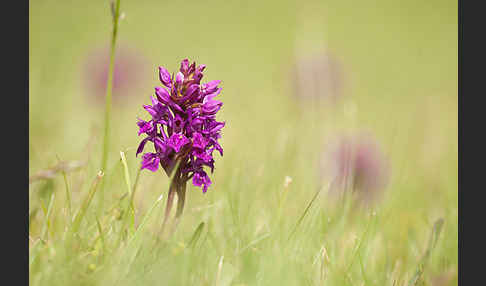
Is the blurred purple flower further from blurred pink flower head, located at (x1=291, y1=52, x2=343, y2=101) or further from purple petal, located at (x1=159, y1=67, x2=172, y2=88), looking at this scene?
blurred pink flower head, located at (x1=291, y1=52, x2=343, y2=101)

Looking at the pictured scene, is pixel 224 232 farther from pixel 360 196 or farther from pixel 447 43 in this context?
pixel 447 43

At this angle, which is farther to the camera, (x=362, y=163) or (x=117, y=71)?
(x=117, y=71)

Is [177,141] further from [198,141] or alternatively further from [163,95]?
[163,95]

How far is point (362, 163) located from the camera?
3.54 m

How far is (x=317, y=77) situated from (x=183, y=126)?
470 centimetres

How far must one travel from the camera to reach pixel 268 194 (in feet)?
9.71

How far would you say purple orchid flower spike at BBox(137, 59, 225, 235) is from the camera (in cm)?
176

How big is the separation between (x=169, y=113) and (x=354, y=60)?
1104 centimetres

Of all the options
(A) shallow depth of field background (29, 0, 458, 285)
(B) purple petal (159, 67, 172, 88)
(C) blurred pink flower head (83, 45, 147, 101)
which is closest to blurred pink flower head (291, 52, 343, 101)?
(A) shallow depth of field background (29, 0, 458, 285)

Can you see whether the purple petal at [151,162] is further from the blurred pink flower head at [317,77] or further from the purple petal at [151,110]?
the blurred pink flower head at [317,77]

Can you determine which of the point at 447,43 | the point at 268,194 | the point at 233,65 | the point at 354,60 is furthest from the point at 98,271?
the point at 447,43

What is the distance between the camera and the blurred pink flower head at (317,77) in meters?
5.92

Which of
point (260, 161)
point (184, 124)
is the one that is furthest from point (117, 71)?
point (184, 124)

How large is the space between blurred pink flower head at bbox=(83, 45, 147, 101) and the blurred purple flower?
378cm
